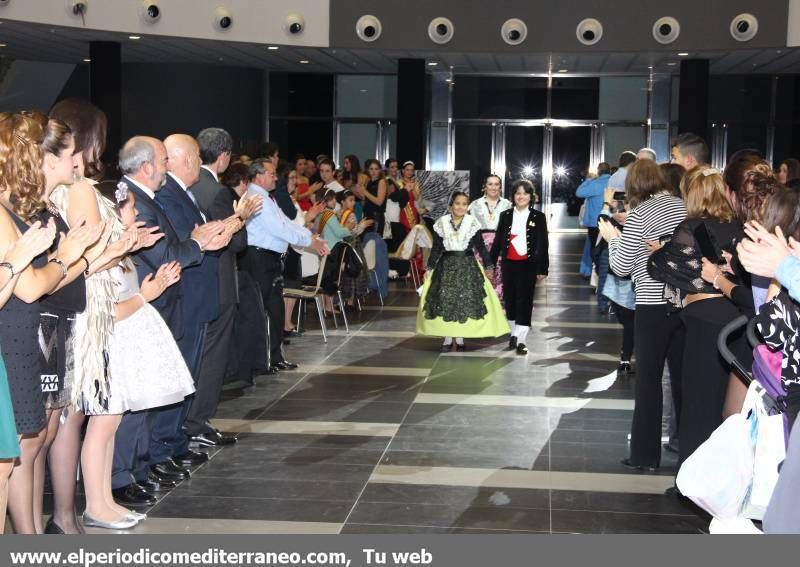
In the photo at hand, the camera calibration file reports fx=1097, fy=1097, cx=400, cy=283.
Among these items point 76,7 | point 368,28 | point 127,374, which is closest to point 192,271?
point 127,374

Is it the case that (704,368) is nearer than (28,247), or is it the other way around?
(28,247)

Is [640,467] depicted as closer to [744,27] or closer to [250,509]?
[250,509]

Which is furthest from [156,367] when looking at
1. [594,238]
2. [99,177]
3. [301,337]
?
[594,238]

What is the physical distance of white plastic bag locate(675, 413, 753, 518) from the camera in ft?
12.1

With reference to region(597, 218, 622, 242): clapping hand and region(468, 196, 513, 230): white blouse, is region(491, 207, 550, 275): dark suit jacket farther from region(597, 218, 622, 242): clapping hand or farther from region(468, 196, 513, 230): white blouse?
region(597, 218, 622, 242): clapping hand

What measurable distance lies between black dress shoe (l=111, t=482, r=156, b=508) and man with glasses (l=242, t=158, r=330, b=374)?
321 cm

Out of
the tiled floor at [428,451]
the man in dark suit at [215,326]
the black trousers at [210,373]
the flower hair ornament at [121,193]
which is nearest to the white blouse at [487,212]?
the tiled floor at [428,451]

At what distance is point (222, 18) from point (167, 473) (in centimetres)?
1361

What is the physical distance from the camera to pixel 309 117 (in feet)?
83.3

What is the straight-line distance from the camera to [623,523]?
5.11 m

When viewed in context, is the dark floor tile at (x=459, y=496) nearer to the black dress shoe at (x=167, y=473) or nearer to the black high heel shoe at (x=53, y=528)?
the black dress shoe at (x=167, y=473)

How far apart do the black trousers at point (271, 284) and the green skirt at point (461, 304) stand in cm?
160

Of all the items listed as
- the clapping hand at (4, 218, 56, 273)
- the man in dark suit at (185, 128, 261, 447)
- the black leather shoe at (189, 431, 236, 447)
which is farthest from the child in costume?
the clapping hand at (4, 218, 56, 273)
